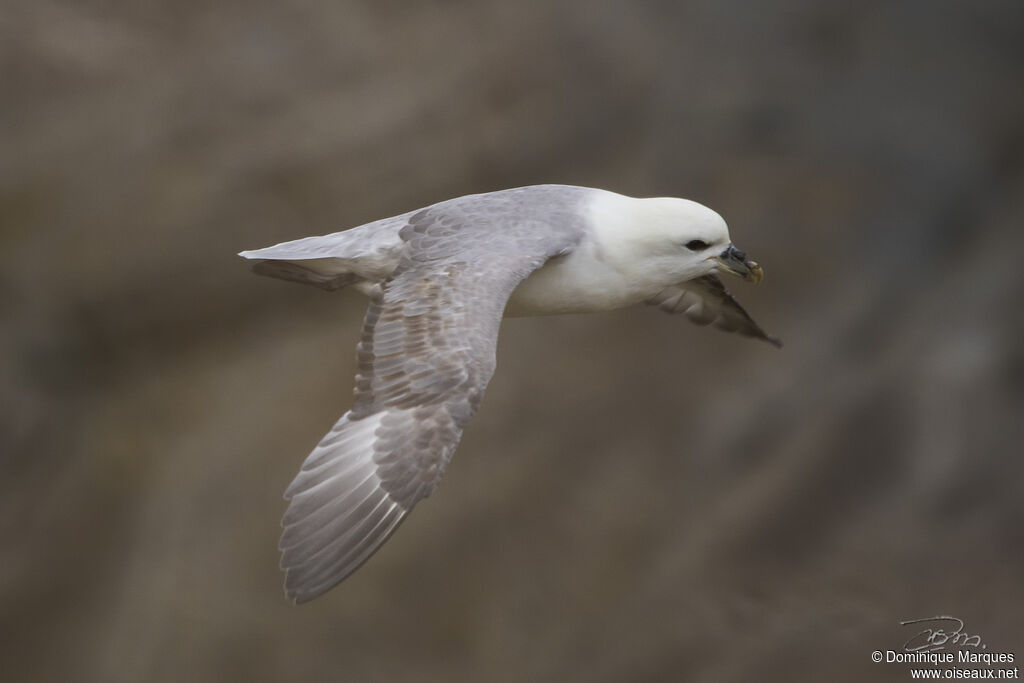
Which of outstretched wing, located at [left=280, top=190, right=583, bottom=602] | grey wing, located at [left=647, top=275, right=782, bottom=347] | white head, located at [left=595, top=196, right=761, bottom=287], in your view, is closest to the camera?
outstretched wing, located at [left=280, top=190, right=583, bottom=602]

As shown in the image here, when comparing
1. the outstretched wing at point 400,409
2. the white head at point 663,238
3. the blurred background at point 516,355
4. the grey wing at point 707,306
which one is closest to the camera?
the outstretched wing at point 400,409

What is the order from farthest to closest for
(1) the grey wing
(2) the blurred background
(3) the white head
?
(2) the blurred background < (1) the grey wing < (3) the white head

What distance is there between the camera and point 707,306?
293cm

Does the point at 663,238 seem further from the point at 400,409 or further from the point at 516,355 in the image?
the point at 516,355

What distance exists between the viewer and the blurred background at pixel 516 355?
13.7ft

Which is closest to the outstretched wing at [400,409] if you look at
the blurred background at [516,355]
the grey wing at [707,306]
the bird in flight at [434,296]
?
the bird in flight at [434,296]

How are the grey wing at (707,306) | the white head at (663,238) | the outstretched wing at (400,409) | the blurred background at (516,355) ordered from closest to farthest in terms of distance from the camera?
1. the outstretched wing at (400,409)
2. the white head at (663,238)
3. the grey wing at (707,306)
4. the blurred background at (516,355)

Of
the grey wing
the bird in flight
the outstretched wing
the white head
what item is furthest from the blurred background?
the outstretched wing

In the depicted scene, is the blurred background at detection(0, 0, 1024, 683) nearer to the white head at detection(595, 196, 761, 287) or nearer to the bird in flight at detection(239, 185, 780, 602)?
the bird in flight at detection(239, 185, 780, 602)

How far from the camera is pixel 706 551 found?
14.6ft

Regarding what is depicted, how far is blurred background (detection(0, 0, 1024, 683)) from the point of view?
13.7ft

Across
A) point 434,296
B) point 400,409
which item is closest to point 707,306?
point 434,296

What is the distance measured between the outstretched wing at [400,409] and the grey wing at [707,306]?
0.79m

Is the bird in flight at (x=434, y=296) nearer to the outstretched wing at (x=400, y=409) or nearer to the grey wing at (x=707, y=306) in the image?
the outstretched wing at (x=400, y=409)
